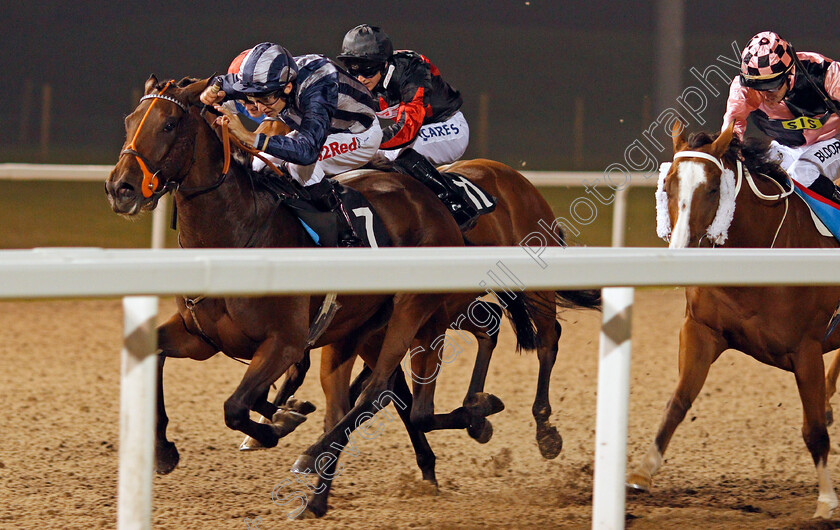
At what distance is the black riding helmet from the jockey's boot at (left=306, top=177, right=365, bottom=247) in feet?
2.51

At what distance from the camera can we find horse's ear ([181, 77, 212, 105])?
3359 mm

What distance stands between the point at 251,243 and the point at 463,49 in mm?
21408

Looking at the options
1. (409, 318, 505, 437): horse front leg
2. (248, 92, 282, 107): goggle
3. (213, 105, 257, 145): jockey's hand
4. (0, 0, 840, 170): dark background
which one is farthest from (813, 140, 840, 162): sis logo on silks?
(0, 0, 840, 170): dark background

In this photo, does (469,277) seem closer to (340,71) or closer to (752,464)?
(340,71)

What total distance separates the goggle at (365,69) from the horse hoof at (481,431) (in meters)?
1.55

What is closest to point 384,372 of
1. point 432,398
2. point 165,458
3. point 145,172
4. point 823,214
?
point 432,398

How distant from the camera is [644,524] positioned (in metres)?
3.39

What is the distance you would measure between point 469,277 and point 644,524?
168 cm

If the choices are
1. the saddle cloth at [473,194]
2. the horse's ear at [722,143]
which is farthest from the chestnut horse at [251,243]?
the horse's ear at [722,143]

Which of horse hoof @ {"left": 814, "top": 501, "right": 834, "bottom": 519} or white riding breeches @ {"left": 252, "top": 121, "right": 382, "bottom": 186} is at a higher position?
white riding breeches @ {"left": 252, "top": 121, "right": 382, "bottom": 186}

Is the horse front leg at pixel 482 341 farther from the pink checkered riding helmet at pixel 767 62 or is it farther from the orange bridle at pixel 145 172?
the orange bridle at pixel 145 172

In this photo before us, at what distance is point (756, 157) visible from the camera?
149 inches

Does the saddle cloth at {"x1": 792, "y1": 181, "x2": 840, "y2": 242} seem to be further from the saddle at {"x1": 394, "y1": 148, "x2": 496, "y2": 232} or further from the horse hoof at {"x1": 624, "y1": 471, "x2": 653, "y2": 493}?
the saddle at {"x1": 394, "y1": 148, "x2": 496, "y2": 232}

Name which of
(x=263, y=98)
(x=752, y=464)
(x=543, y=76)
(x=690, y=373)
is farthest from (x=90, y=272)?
(x=543, y=76)
